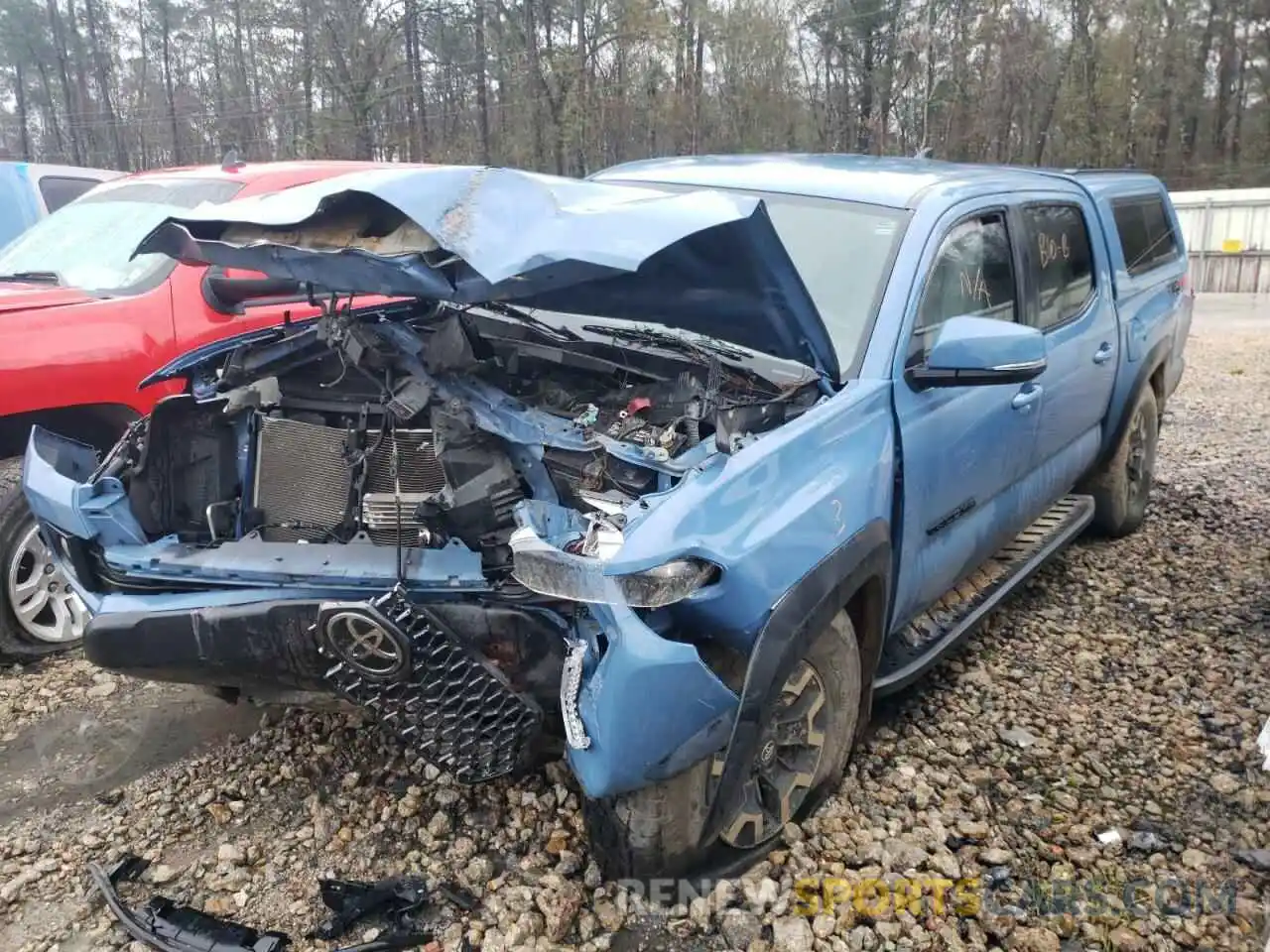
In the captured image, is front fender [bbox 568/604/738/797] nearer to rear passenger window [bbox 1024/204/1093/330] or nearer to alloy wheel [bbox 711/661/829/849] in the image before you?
alloy wheel [bbox 711/661/829/849]

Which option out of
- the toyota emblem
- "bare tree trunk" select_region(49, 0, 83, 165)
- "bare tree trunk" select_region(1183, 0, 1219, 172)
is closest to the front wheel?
the toyota emblem

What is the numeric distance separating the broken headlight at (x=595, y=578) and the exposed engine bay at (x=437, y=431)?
7 centimetres

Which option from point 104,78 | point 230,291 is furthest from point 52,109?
point 230,291

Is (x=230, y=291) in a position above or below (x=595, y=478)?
above

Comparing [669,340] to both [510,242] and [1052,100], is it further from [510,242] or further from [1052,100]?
[1052,100]

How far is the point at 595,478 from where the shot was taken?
2.49 metres

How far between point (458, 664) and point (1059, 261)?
3138 mm

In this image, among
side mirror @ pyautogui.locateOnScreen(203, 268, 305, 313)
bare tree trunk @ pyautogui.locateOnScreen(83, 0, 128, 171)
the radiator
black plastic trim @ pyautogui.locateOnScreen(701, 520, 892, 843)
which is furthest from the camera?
bare tree trunk @ pyautogui.locateOnScreen(83, 0, 128, 171)

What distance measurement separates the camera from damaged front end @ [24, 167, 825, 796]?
2143 millimetres

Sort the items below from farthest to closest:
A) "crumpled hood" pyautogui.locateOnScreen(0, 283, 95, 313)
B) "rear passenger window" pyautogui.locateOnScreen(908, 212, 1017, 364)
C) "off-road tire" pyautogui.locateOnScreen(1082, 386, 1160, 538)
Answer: "off-road tire" pyautogui.locateOnScreen(1082, 386, 1160, 538), "crumpled hood" pyautogui.locateOnScreen(0, 283, 95, 313), "rear passenger window" pyautogui.locateOnScreen(908, 212, 1017, 364)

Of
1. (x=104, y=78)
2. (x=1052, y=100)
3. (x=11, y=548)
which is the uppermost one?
(x=104, y=78)

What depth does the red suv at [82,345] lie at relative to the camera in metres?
3.79

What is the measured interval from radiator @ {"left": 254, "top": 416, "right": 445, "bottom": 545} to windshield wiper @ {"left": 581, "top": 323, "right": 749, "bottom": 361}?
78cm

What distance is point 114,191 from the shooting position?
16.8ft
